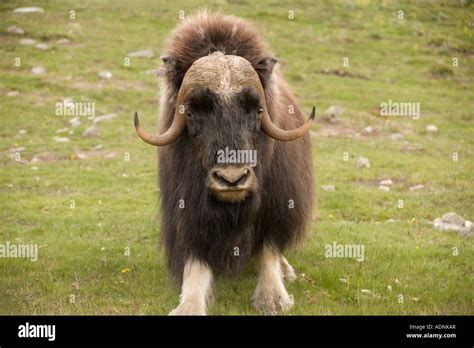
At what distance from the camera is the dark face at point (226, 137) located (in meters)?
3.30

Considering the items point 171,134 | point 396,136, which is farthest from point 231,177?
point 396,136

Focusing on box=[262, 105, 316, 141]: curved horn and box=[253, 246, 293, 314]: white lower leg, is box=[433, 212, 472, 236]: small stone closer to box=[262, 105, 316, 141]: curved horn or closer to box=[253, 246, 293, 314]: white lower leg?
box=[253, 246, 293, 314]: white lower leg

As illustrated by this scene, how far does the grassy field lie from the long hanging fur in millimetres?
419

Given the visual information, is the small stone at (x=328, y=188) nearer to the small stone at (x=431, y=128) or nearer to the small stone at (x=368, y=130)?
the small stone at (x=368, y=130)

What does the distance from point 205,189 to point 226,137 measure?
36cm

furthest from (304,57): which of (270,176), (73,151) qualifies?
(270,176)

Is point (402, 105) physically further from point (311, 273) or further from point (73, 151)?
point (311, 273)

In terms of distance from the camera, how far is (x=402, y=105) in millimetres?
12430

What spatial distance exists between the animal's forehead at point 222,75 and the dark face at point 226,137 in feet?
0.13

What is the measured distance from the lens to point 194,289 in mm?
Answer: 3842

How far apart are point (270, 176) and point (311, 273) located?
3.71ft

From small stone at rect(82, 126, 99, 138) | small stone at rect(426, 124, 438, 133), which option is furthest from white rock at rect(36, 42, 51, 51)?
small stone at rect(426, 124, 438, 133)

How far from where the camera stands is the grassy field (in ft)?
14.6

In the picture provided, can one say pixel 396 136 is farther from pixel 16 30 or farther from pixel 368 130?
pixel 16 30
